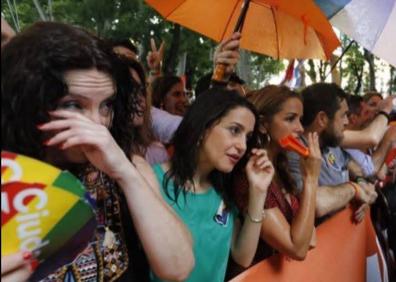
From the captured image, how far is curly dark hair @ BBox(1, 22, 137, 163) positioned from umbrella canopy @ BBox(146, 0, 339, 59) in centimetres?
305

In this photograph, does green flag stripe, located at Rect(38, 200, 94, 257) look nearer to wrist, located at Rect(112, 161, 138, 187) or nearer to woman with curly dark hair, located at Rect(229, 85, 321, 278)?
wrist, located at Rect(112, 161, 138, 187)

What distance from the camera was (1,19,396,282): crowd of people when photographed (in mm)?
1042

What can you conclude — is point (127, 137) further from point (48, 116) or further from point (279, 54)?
point (279, 54)

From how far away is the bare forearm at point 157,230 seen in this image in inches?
48.9

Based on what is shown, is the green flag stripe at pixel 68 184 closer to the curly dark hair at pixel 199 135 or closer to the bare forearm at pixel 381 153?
the curly dark hair at pixel 199 135

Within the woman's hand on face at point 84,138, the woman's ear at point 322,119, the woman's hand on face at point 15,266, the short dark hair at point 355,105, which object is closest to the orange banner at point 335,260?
the woman's ear at point 322,119

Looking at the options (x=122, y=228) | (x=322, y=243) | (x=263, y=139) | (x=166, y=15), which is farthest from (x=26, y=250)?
(x=166, y=15)

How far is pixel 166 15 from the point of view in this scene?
166 inches

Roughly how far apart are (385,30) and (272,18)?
1129mm

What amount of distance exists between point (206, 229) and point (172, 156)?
0.44m

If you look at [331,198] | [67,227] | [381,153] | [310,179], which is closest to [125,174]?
[67,227]

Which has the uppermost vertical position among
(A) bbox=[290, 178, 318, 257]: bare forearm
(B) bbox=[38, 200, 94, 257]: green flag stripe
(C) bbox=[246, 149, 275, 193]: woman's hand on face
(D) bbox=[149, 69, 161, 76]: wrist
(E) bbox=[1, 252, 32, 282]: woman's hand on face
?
(B) bbox=[38, 200, 94, 257]: green flag stripe

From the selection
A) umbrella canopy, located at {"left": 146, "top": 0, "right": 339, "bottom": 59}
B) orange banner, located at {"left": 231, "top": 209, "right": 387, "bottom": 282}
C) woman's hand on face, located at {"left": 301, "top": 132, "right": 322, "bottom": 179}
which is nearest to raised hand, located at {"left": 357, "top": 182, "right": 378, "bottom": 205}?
orange banner, located at {"left": 231, "top": 209, "right": 387, "bottom": 282}

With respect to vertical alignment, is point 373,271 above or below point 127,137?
below
